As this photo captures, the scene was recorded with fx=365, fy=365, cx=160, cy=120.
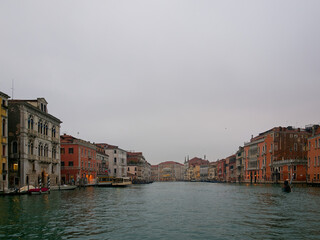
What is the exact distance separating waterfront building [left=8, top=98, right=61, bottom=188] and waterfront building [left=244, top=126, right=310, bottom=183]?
1659 inches

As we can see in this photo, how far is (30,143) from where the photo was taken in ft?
141

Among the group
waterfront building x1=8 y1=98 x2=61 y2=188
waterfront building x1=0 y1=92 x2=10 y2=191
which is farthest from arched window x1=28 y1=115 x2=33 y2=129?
waterfront building x1=0 y1=92 x2=10 y2=191

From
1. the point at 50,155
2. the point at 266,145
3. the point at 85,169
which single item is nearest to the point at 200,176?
the point at 266,145

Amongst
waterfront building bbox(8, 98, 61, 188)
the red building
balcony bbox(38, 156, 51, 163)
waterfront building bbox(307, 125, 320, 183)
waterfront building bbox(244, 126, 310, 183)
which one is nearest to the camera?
waterfront building bbox(8, 98, 61, 188)

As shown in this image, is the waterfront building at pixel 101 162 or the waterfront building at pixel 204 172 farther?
the waterfront building at pixel 204 172

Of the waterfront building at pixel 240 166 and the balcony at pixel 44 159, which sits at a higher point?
the balcony at pixel 44 159

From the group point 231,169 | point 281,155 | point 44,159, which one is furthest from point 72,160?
point 231,169

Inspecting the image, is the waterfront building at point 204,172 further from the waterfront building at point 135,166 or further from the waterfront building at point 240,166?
the waterfront building at point 240,166

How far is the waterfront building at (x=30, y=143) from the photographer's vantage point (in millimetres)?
40688

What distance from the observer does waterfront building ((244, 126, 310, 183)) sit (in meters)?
68.4

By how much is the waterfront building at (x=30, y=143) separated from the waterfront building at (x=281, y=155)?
42.1 m

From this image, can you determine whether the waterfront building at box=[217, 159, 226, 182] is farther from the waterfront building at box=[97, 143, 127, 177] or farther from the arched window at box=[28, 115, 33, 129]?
the arched window at box=[28, 115, 33, 129]

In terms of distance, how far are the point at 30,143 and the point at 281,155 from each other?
53.8 m

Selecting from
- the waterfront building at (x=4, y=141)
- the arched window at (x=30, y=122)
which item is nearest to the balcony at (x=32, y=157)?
the arched window at (x=30, y=122)
